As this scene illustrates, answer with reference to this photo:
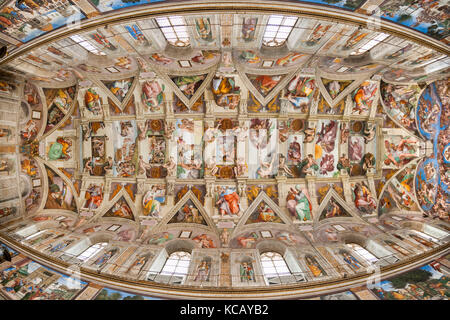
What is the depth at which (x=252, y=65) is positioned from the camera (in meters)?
11.9

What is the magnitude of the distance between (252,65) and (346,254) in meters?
9.82

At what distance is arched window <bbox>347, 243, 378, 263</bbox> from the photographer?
34.8ft

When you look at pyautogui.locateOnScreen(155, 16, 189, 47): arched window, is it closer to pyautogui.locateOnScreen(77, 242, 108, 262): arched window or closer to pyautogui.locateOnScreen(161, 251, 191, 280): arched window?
pyautogui.locateOnScreen(161, 251, 191, 280): arched window

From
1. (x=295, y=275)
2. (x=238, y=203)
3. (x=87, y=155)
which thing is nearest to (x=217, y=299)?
(x=295, y=275)

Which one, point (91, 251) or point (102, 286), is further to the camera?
point (91, 251)

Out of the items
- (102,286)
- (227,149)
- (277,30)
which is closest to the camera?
(102,286)

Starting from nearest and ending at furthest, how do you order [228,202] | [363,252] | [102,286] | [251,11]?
[251,11] → [102,286] → [363,252] → [228,202]

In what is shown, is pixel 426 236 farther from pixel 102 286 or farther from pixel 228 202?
pixel 102 286

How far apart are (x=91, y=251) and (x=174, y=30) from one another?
34.7 ft

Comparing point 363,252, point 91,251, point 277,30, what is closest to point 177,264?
point 91,251

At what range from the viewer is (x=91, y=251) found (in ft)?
37.1

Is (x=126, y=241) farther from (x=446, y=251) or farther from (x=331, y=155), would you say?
(x=446, y=251)

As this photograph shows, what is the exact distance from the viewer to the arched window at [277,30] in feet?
29.6

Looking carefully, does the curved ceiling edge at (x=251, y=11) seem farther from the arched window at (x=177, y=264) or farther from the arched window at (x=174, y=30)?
the arched window at (x=177, y=264)
